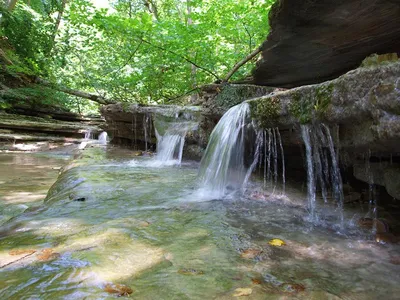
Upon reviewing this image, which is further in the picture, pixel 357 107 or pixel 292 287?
pixel 357 107

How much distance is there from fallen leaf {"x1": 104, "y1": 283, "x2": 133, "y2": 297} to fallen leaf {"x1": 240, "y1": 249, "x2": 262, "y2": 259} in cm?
84

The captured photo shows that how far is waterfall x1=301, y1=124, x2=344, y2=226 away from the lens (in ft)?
9.53

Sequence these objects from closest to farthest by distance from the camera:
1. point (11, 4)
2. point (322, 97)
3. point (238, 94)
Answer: point (322, 97)
point (238, 94)
point (11, 4)

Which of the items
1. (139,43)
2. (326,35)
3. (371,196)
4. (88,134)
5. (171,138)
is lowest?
(371,196)

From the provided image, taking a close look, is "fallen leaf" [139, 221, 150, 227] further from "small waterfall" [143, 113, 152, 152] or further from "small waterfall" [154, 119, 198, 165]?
"small waterfall" [143, 113, 152, 152]

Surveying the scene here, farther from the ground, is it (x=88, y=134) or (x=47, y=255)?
(x=88, y=134)

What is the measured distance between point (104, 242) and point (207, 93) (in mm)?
5210

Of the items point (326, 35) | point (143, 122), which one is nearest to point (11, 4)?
point (143, 122)

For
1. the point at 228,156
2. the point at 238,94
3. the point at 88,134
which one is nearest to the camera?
the point at 228,156

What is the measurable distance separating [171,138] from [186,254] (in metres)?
6.15

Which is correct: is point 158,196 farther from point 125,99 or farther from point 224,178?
point 125,99

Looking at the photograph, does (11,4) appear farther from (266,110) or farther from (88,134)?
(266,110)

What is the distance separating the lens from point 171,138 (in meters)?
7.90

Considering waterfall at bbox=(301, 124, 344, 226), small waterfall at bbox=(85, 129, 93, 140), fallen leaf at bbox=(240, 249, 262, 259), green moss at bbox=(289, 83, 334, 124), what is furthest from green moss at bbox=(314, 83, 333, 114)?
small waterfall at bbox=(85, 129, 93, 140)
